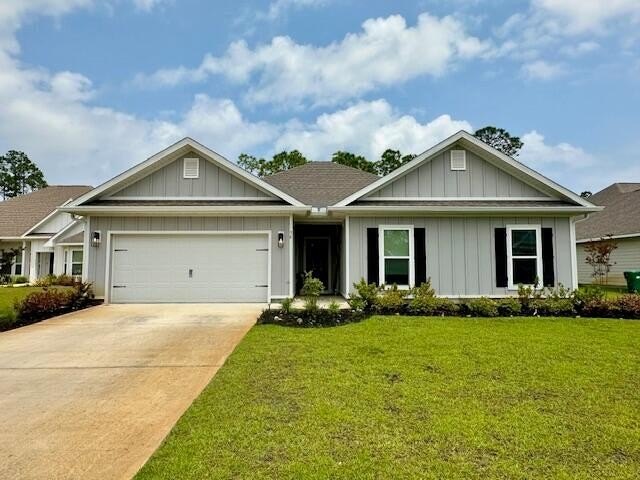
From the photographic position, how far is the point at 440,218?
36.6 feet

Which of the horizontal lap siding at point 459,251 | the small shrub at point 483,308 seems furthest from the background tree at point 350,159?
the small shrub at point 483,308

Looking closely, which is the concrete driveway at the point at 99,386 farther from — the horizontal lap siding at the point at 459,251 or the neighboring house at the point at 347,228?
the horizontal lap siding at the point at 459,251

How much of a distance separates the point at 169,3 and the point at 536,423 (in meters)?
13.4

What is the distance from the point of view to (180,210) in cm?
1084

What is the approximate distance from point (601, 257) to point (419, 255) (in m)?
13.3

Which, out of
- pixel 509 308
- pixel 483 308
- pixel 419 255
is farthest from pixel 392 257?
pixel 509 308

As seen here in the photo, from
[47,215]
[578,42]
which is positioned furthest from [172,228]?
[47,215]

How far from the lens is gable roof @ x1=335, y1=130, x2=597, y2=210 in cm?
1120

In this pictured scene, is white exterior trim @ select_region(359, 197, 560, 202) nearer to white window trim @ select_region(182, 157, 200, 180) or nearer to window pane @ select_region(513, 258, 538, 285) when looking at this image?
window pane @ select_region(513, 258, 538, 285)

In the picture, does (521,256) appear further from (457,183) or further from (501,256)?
(457,183)

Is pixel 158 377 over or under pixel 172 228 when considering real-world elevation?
under

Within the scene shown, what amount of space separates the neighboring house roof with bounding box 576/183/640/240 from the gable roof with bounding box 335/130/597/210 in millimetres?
9342

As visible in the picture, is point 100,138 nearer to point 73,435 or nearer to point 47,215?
point 47,215

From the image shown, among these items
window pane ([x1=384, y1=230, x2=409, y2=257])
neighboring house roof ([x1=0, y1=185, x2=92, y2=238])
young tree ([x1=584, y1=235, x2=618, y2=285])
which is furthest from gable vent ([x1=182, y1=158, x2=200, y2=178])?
young tree ([x1=584, y1=235, x2=618, y2=285])
